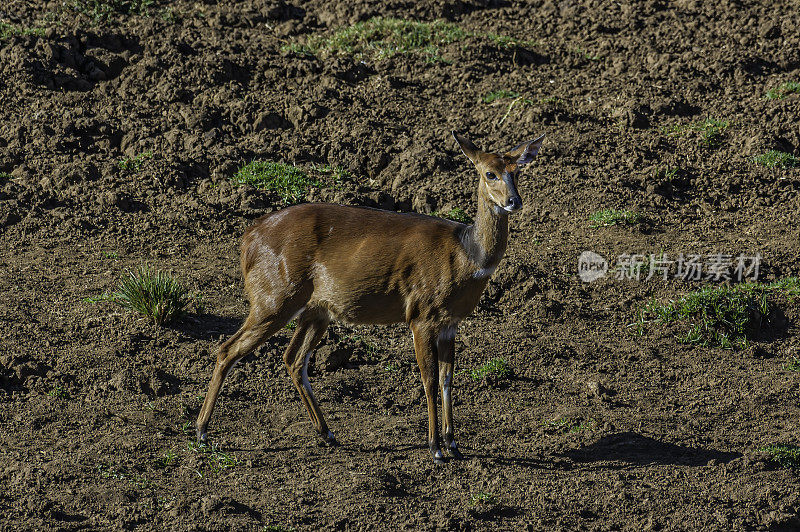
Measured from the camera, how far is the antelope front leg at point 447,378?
735 centimetres

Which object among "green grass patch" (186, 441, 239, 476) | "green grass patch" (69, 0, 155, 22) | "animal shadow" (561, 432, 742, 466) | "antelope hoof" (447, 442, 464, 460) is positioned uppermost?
"green grass patch" (69, 0, 155, 22)

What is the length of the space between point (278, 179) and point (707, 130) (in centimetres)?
488

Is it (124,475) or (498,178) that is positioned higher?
(498,178)

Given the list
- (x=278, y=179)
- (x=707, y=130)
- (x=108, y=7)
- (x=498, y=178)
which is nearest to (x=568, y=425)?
(x=498, y=178)

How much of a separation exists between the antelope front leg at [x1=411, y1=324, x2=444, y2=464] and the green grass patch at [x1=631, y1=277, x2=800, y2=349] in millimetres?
2674

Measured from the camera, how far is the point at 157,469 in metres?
6.96

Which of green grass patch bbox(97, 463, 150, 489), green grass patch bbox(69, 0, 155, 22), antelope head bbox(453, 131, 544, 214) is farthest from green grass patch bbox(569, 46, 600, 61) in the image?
green grass patch bbox(97, 463, 150, 489)

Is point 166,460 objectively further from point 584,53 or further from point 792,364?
point 584,53

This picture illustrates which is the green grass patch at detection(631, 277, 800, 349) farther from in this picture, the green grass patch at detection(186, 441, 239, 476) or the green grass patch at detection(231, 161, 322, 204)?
the green grass patch at detection(186, 441, 239, 476)

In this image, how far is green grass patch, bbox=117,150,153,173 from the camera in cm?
1099

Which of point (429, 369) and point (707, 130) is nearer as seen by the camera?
point (429, 369)

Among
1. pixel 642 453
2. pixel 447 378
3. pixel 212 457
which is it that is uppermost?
pixel 447 378

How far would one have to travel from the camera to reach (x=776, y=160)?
11.4 meters

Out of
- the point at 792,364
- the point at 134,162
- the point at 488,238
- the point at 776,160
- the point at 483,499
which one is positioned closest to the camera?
the point at 483,499
